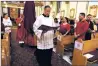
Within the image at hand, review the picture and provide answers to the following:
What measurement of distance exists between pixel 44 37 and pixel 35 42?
1.93 meters

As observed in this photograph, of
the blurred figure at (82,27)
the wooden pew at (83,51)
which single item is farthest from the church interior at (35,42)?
the blurred figure at (82,27)

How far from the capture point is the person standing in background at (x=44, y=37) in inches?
103

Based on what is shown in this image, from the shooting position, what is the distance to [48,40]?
272 cm

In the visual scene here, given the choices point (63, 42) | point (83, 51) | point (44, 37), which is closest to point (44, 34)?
point (44, 37)

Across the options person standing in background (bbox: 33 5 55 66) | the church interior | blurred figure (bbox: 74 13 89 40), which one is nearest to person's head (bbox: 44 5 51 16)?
person standing in background (bbox: 33 5 55 66)

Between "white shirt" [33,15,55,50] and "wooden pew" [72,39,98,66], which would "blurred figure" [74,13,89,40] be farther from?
"white shirt" [33,15,55,50]

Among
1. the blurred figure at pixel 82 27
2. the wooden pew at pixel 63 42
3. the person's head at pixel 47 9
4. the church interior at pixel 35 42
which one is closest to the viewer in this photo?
the person's head at pixel 47 9

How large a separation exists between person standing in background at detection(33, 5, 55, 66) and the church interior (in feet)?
0.98

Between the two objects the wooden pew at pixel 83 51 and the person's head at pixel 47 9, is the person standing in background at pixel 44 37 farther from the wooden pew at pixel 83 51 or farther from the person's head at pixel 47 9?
the wooden pew at pixel 83 51

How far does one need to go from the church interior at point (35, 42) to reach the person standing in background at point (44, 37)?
297mm

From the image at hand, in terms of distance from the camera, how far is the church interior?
288cm

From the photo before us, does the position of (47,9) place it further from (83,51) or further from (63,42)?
(63,42)

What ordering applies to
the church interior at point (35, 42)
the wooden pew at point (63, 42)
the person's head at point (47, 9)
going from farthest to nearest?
the wooden pew at point (63, 42), the church interior at point (35, 42), the person's head at point (47, 9)

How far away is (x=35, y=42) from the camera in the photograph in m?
4.58
